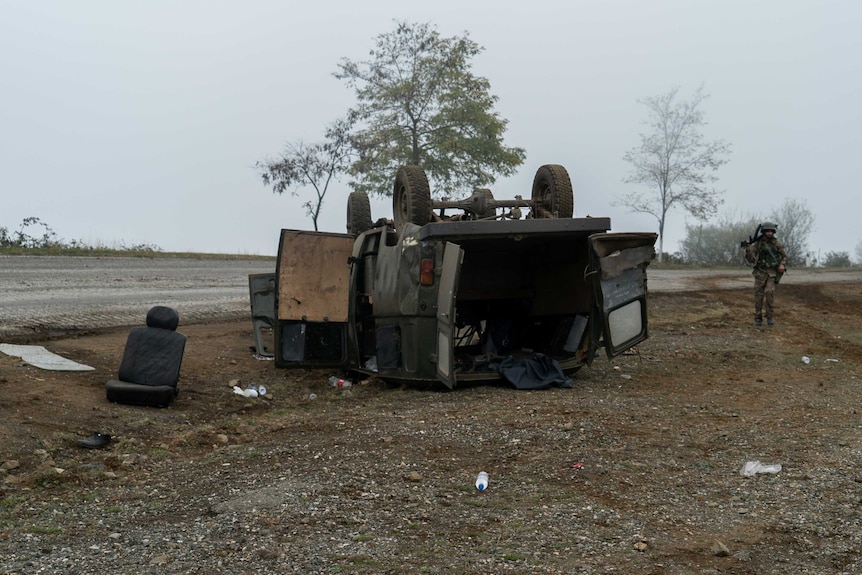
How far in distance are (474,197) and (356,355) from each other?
2.39m

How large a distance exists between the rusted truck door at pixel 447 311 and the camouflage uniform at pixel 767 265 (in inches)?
368

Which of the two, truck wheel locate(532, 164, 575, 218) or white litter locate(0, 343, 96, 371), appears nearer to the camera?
white litter locate(0, 343, 96, 371)

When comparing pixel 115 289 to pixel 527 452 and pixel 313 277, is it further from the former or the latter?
pixel 527 452

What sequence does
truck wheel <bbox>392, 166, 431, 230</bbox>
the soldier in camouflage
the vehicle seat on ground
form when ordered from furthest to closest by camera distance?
the soldier in camouflage < truck wheel <bbox>392, 166, 431, 230</bbox> < the vehicle seat on ground

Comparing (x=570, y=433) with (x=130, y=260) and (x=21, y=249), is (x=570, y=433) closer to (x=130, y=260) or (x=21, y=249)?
(x=130, y=260)

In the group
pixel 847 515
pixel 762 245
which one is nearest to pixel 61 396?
pixel 847 515

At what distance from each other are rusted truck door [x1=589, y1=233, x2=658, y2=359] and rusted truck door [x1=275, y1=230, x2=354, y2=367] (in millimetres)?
3228

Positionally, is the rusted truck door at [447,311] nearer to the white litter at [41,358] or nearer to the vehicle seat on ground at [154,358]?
the vehicle seat on ground at [154,358]

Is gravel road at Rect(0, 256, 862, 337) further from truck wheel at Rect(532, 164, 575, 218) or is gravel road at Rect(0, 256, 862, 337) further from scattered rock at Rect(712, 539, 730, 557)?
scattered rock at Rect(712, 539, 730, 557)

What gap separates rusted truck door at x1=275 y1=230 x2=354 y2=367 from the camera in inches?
459

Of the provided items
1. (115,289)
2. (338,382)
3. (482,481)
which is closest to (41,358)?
(338,382)

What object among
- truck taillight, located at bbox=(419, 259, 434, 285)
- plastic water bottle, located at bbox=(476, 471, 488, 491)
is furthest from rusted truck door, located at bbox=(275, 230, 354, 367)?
plastic water bottle, located at bbox=(476, 471, 488, 491)

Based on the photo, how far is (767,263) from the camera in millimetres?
17422

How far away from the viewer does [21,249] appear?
25.8m
